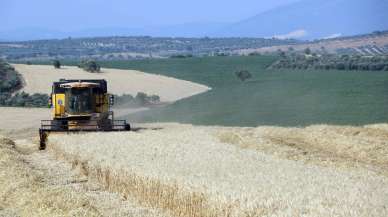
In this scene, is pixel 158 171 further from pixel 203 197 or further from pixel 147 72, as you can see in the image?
pixel 147 72

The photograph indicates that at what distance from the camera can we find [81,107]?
32938mm

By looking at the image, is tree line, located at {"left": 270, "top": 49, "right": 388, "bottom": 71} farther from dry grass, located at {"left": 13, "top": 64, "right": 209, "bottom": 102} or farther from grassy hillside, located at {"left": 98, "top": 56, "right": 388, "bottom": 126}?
dry grass, located at {"left": 13, "top": 64, "right": 209, "bottom": 102}

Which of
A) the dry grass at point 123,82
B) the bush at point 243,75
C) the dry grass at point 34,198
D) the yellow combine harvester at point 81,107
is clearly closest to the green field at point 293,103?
the bush at point 243,75

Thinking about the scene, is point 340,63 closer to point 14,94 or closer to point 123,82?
point 123,82

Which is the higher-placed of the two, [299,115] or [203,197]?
[203,197]

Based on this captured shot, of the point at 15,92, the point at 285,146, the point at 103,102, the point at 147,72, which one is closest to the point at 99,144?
the point at 285,146

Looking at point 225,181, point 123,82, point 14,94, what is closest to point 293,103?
point 14,94

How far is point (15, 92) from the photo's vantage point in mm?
68000

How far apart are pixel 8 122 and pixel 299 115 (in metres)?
18.6

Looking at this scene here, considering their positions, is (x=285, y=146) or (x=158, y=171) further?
(x=285, y=146)

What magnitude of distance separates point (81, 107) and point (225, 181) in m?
20.1

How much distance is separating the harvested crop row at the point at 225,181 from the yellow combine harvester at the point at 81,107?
31.3 ft

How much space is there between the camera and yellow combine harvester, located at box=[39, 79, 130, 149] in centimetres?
3231

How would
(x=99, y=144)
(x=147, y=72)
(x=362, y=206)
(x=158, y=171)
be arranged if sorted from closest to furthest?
(x=362, y=206) → (x=158, y=171) → (x=99, y=144) → (x=147, y=72)
